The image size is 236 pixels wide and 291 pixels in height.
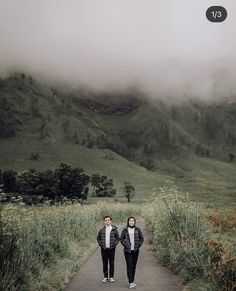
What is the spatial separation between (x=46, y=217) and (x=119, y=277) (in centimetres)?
453

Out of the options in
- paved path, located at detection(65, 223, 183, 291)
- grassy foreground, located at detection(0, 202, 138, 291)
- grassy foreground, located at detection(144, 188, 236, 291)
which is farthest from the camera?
paved path, located at detection(65, 223, 183, 291)

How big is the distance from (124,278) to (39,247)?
9.56ft

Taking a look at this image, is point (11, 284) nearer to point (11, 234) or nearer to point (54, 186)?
point (11, 234)

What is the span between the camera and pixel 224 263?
10.6 metres

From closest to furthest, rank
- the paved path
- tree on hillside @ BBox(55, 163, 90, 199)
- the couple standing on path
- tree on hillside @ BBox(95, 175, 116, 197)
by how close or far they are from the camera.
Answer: the paved path
the couple standing on path
tree on hillside @ BBox(55, 163, 90, 199)
tree on hillside @ BBox(95, 175, 116, 197)

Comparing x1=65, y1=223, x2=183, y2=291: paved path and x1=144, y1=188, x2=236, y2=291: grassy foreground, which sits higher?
x1=144, y1=188, x2=236, y2=291: grassy foreground

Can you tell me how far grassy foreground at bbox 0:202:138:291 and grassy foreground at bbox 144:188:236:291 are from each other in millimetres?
3339

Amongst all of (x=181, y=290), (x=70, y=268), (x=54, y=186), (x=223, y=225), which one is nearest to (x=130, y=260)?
(x=181, y=290)

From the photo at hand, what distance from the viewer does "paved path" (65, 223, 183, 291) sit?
45.4ft

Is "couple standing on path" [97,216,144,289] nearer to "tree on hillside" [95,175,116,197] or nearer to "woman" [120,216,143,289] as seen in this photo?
"woman" [120,216,143,289]

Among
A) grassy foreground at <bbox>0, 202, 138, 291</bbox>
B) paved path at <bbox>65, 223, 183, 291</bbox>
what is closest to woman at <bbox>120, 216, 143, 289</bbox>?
paved path at <bbox>65, 223, 183, 291</bbox>

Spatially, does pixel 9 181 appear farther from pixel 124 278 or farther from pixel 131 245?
pixel 131 245

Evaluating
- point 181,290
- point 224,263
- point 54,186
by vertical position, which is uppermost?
point 54,186

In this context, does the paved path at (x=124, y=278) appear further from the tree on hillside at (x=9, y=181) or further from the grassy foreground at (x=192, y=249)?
the tree on hillside at (x=9, y=181)
